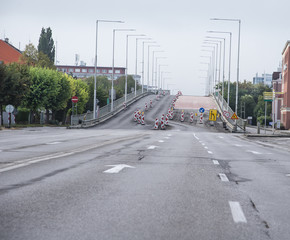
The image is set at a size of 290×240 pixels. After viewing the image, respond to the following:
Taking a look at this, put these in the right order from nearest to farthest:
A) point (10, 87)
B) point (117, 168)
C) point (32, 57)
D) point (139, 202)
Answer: point (139, 202), point (117, 168), point (10, 87), point (32, 57)

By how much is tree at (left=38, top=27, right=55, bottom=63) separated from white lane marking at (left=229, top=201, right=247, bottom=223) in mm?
98660

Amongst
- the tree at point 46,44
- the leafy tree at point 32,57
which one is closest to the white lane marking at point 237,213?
the leafy tree at point 32,57

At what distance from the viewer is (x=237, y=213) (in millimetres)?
6348

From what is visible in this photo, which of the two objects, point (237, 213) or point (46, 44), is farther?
point (46, 44)

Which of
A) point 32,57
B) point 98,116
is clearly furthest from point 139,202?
point 32,57

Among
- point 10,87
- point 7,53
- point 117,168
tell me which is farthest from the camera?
point 7,53

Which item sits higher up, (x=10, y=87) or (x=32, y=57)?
(x=32, y=57)

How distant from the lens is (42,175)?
31.0 ft

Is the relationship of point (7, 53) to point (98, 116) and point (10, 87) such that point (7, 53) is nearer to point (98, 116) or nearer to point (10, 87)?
point (98, 116)

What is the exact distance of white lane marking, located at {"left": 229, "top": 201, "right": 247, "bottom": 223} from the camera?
594 cm

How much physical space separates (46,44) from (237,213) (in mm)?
100102

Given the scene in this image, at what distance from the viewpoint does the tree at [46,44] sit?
103 m

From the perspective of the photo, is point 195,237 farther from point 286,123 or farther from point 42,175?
point 286,123

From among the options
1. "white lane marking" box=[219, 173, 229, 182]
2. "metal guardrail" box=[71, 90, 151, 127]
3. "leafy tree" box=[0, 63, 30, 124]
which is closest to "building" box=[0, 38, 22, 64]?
"metal guardrail" box=[71, 90, 151, 127]
